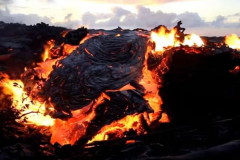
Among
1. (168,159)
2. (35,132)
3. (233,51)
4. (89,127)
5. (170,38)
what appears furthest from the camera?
(170,38)

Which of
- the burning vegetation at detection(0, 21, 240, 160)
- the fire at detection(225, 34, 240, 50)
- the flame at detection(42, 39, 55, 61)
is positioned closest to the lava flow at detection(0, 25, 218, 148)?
the burning vegetation at detection(0, 21, 240, 160)

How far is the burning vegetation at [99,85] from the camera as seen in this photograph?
6719 millimetres

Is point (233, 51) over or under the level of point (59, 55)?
under

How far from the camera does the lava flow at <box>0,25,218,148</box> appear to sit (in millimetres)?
6660

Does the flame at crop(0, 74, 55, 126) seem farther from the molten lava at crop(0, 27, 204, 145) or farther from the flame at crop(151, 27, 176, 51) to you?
the flame at crop(151, 27, 176, 51)

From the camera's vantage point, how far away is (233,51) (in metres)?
8.14

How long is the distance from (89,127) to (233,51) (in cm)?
447

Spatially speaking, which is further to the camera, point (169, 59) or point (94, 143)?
point (169, 59)

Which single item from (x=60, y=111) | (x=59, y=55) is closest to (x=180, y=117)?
(x=60, y=111)

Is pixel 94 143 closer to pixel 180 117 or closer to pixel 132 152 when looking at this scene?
pixel 132 152

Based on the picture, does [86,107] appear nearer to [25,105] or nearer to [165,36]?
[25,105]

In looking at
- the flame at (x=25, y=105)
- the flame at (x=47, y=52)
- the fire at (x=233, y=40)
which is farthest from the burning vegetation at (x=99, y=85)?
the fire at (x=233, y=40)

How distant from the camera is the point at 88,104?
7.16 metres

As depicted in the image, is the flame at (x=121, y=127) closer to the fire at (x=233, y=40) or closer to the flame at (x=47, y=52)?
the flame at (x=47, y=52)
